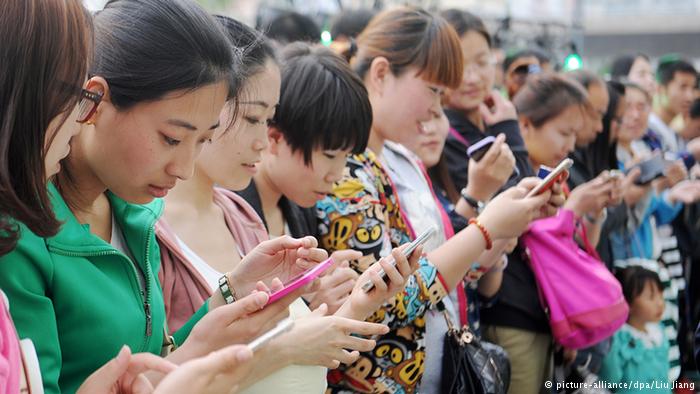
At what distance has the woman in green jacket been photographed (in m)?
1.40

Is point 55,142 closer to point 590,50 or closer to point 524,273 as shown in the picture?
point 524,273

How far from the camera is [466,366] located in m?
2.35

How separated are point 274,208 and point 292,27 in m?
2.10

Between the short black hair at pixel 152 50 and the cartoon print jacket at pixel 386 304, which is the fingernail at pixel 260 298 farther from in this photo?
the cartoon print jacket at pixel 386 304

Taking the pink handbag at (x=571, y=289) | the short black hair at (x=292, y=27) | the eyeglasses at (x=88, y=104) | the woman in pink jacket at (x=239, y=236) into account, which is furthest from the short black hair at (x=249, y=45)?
the short black hair at (x=292, y=27)

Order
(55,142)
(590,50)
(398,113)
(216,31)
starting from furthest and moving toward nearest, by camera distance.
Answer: (590,50)
(398,113)
(216,31)
(55,142)

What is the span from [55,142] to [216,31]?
1.51 feet

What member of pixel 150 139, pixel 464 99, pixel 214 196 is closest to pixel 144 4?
pixel 150 139

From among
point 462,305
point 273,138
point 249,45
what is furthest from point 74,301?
point 462,305

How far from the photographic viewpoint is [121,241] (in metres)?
1.65

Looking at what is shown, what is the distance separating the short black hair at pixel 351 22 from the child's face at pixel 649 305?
5.13ft

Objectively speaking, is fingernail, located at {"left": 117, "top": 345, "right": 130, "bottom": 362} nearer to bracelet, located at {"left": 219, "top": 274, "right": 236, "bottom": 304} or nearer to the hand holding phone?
bracelet, located at {"left": 219, "top": 274, "right": 236, "bottom": 304}

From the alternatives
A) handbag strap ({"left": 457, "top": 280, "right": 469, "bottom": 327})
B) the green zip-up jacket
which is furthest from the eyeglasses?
handbag strap ({"left": 457, "top": 280, "right": 469, "bottom": 327})

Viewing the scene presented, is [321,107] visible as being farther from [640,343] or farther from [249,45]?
[640,343]
